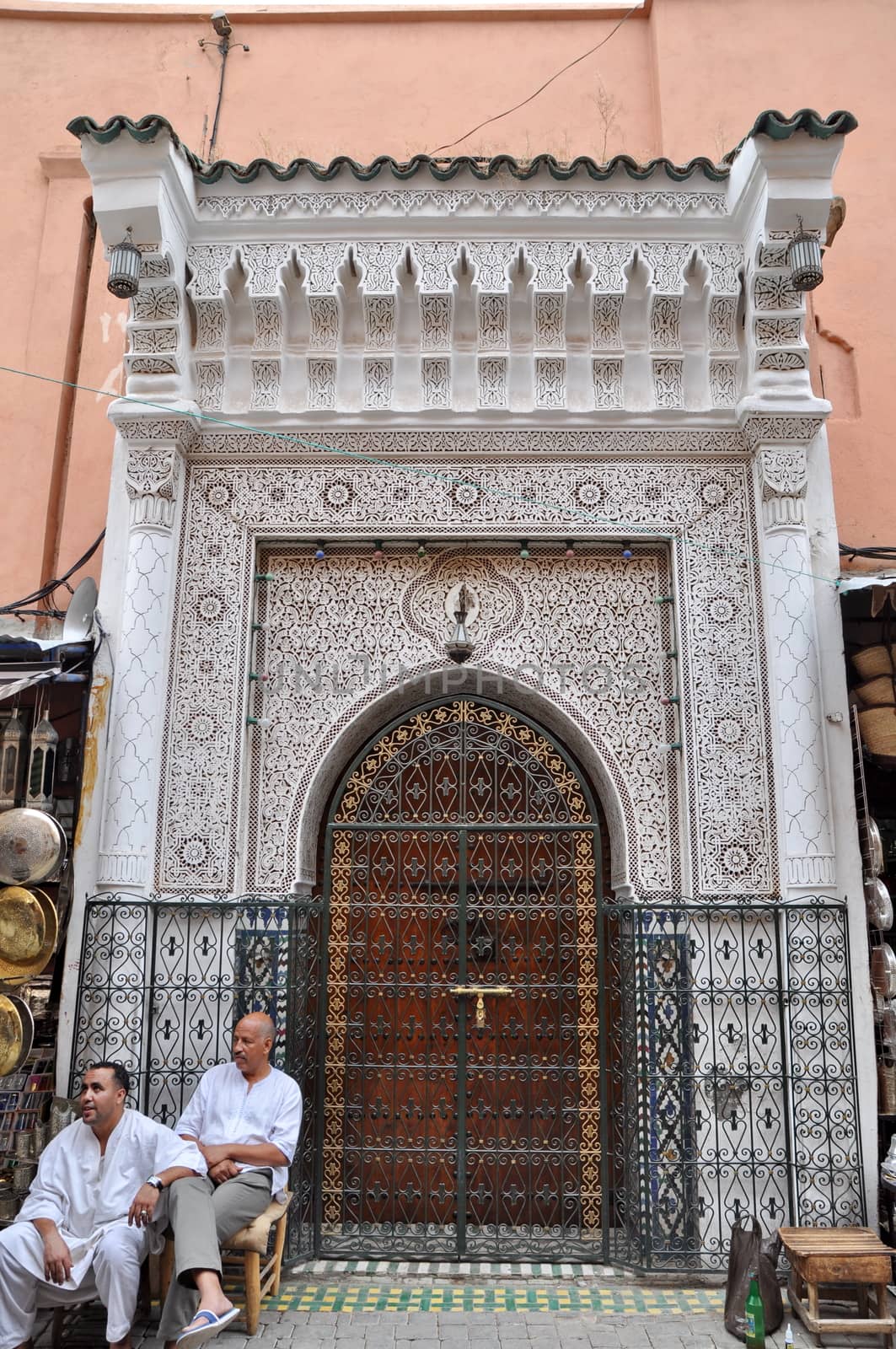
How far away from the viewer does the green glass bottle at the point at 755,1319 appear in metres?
3.34

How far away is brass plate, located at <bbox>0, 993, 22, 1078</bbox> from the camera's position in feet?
13.3

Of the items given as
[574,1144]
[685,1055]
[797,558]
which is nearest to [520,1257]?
[574,1144]

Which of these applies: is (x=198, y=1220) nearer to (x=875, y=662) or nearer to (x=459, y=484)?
(x=459, y=484)

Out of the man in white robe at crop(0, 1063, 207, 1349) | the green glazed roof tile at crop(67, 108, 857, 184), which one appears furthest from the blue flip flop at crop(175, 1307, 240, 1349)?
the green glazed roof tile at crop(67, 108, 857, 184)

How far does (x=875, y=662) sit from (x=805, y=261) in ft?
5.65

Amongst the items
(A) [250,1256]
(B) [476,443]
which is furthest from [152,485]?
(A) [250,1256]

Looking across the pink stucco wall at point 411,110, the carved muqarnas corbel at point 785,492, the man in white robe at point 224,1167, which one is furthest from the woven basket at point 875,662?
the man in white robe at point 224,1167

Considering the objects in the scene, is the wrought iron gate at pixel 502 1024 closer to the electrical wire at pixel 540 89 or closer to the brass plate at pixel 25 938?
the brass plate at pixel 25 938

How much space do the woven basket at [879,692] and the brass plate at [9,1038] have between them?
12.2 feet

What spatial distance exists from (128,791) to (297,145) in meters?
4.22

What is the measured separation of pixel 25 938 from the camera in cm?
428

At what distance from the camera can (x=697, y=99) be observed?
20.6 feet

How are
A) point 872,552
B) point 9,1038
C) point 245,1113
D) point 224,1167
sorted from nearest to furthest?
point 224,1167
point 245,1113
point 9,1038
point 872,552

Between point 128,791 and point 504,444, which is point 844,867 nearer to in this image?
point 504,444
